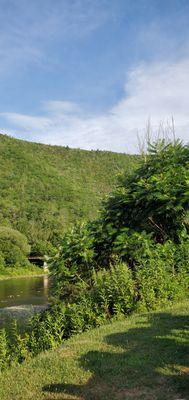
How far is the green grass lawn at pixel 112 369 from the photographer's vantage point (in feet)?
18.9

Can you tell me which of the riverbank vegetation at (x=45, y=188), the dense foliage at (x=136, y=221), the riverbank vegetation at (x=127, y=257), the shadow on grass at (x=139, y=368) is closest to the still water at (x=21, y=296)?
the riverbank vegetation at (x=45, y=188)

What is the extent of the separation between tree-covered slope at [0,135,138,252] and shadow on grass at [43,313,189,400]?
2702 inches

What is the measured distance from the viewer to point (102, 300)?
10008mm

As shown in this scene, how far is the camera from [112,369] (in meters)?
6.45

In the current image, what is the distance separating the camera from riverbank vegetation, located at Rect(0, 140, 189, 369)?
964 cm

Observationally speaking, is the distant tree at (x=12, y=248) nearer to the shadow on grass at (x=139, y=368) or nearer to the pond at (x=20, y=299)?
the pond at (x=20, y=299)

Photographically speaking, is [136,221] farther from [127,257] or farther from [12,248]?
[12,248]

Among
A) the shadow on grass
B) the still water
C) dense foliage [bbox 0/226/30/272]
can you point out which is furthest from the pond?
the shadow on grass

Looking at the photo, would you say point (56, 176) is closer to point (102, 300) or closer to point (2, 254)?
point (2, 254)

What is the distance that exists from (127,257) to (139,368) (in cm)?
543

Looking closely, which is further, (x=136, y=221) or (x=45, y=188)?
(x=45, y=188)

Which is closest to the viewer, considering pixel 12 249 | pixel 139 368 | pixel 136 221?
pixel 139 368

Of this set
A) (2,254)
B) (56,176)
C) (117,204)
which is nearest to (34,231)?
(2,254)

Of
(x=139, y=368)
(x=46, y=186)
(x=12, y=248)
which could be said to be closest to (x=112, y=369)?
(x=139, y=368)
